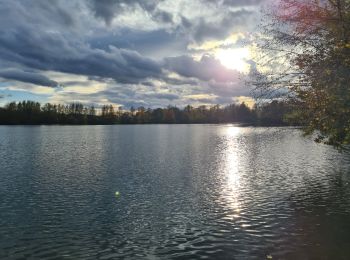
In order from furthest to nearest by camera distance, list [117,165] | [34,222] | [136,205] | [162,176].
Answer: [117,165]
[162,176]
[136,205]
[34,222]

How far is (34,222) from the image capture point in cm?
2408

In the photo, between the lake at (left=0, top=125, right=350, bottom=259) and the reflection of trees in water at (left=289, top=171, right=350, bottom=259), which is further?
the lake at (left=0, top=125, right=350, bottom=259)

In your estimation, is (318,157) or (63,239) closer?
(63,239)

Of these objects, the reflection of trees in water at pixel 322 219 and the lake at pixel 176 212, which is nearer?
the reflection of trees in water at pixel 322 219

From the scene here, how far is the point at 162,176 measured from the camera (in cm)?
4334

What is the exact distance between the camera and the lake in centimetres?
1970

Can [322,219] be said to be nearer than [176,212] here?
Yes

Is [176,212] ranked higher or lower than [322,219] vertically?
lower

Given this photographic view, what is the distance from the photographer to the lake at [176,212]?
64.6ft

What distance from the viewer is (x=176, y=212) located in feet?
89.4

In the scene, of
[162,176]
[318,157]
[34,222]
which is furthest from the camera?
[318,157]

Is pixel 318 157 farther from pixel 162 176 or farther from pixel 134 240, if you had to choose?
pixel 134 240


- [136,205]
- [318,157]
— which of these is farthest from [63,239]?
[318,157]

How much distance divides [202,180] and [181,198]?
9.25m
